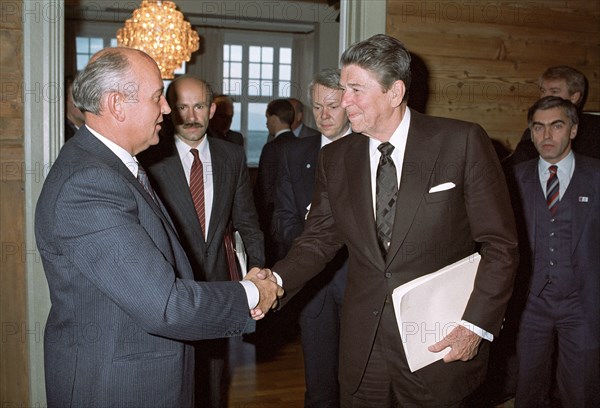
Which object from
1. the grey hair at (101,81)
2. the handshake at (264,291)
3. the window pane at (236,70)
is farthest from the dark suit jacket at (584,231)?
the window pane at (236,70)

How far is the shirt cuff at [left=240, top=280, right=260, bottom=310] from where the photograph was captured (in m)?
1.91

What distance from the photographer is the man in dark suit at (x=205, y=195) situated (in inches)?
104

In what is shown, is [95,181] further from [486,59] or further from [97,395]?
[486,59]

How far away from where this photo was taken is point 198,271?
267 cm

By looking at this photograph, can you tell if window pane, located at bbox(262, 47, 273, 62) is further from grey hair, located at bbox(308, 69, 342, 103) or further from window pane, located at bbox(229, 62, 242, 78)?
grey hair, located at bbox(308, 69, 342, 103)

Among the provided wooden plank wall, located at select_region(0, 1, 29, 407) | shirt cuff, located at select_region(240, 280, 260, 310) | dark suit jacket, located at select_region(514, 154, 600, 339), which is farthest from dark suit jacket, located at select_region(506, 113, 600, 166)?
wooden plank wall, located at select_region(0, 1, 29, 407)

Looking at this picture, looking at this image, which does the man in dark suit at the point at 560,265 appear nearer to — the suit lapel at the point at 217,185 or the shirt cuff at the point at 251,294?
the suit lapel at the point at 217,185

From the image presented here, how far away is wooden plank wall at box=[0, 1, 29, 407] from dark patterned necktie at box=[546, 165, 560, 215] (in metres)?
2.64

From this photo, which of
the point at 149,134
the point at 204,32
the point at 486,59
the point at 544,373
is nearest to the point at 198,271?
the point at 149,134

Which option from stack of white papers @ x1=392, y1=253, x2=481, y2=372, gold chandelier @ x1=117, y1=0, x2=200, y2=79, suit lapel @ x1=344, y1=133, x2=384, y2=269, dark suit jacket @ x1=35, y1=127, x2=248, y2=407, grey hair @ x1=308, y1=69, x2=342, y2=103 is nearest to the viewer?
dark suit jacket @ x1=35, y1=127, x2=248, y2=407

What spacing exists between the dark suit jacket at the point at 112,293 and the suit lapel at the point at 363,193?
1.72 ft

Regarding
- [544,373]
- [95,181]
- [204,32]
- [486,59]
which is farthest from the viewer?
[204,32]

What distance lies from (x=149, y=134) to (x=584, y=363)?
93.1 inches

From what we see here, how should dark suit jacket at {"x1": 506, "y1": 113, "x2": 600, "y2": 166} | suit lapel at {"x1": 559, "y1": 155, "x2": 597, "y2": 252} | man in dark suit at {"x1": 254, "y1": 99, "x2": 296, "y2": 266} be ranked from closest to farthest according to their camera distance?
suit lapel at {"x1": 559, "y1": 155, "x2": 597, "y2": 252} → dark suit jacket at {"x1": 506, "y1": 113, "x2": 600, "y2": 166} → man in dark suit at {"x1": 254, "y1": 99, "x2": 296, "y2": 266}
